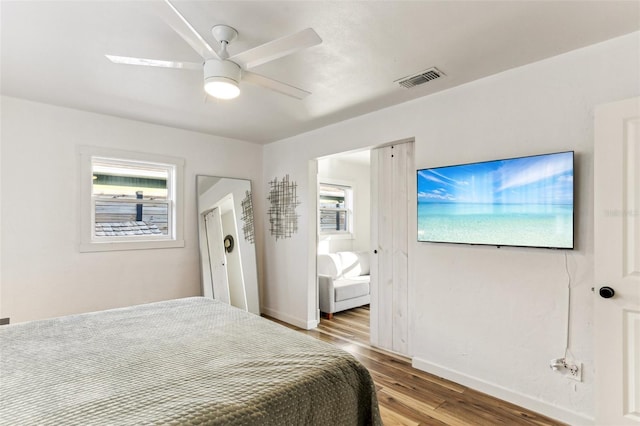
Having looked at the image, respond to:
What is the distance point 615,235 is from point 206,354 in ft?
7.71

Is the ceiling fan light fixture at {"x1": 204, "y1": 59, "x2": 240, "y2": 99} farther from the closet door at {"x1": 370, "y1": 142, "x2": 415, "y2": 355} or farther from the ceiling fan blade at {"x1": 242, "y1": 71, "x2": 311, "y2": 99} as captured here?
the closet door at {"x1": 370, "y1": 142, "x2": 415, "y2": 355}

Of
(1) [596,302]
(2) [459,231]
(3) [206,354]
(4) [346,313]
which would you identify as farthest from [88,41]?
(4) [346,313]

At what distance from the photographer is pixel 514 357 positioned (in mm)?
2314

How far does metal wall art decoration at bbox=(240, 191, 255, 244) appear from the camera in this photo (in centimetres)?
435

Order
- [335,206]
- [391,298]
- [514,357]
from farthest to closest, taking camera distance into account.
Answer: [335,206], [391,298], [514,357]

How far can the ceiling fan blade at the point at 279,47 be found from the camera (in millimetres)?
1416

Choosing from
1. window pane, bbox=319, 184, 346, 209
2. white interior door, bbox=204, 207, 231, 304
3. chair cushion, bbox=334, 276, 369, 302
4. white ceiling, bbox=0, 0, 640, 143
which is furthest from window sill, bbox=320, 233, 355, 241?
white ceiling, bbox=0, 0, 640, 143

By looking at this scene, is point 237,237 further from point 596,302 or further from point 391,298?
point 596,302

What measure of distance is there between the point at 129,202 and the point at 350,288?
3.15 meters

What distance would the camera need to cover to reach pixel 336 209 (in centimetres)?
592

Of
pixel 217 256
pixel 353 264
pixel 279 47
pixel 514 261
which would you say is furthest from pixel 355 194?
pixel 279 47

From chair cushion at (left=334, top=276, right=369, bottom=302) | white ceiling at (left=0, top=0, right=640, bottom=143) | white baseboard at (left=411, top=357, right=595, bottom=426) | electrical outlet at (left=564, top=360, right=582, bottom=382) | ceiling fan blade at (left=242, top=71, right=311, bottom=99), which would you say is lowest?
white baseboard at (left=411, top=357, right=595, bottom=426)

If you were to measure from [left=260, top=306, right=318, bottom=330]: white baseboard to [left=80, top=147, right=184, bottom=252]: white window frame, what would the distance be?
1.59 meters

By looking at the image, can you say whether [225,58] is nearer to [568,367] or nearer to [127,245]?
[127,245]
